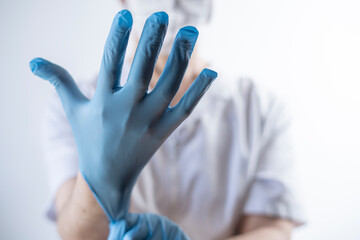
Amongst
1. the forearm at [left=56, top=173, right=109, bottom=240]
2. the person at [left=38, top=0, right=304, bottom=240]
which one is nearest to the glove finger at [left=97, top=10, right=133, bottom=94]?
the forearm at [left=56, top=173, right=109, bottom=240]

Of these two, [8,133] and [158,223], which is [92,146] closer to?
[158,223]

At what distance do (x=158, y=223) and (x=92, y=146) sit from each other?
18cm

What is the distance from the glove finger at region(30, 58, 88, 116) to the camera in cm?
35

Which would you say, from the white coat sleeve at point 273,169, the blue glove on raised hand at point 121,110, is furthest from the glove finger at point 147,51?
the white coat sleeve at point 273,169

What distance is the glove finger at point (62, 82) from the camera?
35 cm

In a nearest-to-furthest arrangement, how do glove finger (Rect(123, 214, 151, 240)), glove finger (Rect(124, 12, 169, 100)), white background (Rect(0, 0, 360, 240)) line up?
1. glove finger (Rect(124, 12, 169, 100))
2. glove finger (Rect(123, 214, 151, 240))
3. white background (Rect(0, 0, 360, 240))

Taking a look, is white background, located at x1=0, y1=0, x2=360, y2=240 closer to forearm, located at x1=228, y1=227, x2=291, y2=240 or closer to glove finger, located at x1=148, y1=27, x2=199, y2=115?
forearm, located at x1=228, y1=227, x2=291, y2=240

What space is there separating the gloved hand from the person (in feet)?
0.61

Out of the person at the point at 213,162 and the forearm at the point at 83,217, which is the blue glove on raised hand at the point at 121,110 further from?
the person at the point at 213,162

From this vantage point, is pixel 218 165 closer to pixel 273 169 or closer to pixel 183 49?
pixel 273 169

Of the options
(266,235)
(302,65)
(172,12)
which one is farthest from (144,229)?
(302,65)

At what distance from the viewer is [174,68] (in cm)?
33

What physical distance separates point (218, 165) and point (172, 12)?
15.0 inches

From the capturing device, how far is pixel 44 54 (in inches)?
31.0
